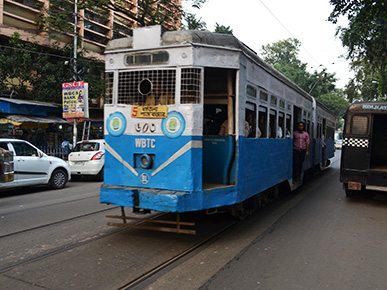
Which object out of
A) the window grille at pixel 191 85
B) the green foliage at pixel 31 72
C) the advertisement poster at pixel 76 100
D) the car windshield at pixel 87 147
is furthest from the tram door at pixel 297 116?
the green foliage at pixel 31 72

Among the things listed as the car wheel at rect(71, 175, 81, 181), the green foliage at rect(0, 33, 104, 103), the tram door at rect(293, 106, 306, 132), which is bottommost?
the car wheel at rect(71, 175, 81, 181)

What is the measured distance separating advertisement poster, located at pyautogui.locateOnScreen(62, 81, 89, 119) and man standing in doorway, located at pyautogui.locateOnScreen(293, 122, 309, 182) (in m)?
11.0

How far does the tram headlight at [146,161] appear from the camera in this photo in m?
4.86

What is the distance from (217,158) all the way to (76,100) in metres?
13.1

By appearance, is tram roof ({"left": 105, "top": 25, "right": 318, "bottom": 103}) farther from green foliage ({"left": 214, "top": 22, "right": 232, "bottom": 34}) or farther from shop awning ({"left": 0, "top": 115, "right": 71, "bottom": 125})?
green foliage ({"left": 214, "top": 22, "right": 232, "bottom": 34})

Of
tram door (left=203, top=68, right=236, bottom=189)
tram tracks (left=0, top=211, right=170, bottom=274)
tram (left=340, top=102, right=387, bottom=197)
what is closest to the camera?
tram tracks (left=0, top=211, right=170, bottom=274)

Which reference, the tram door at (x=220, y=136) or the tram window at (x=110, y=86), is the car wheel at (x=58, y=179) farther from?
the tram door at (x=220, y=136)

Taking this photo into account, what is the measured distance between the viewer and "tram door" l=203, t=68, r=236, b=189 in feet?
17.2

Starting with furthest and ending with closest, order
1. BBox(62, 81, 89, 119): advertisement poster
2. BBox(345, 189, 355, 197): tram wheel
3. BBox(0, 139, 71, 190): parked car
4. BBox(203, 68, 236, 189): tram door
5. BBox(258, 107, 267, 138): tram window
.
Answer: BBox(62, 81, 89, 119): advertisement poster → BBox(0, 139, 71, 190): parked car → BBox(345, 189, 355, 197): tram wheel → BBox(258, 107, 267, 138): tram window → BBox(203, 68, 236, 189): tram door

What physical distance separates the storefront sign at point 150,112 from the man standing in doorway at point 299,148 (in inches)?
218

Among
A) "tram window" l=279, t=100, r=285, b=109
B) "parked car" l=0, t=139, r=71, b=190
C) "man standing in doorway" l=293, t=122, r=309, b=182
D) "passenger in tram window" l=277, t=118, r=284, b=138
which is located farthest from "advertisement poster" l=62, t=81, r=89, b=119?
"passenger in tram window" l=277, t=118, r=284, b=138

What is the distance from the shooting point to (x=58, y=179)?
10.9 metres

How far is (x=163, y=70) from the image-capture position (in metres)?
4.86

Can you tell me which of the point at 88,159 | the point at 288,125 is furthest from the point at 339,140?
the point at 288,125
